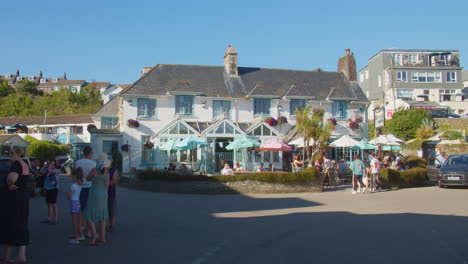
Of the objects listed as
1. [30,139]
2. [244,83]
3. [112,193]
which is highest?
[244,83]

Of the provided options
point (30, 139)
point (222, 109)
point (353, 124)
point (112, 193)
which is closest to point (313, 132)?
point (222, 109)

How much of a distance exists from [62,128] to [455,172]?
45.4 meters

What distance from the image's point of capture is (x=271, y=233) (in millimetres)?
9625

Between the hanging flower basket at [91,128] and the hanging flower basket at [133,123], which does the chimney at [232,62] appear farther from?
the hanging flower basket at [91,128]

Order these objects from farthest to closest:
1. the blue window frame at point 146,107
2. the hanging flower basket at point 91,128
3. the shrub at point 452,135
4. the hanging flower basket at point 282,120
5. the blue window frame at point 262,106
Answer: the shrub at point 452,135 → the blue window frame at point 262,106 → the hanging flower basket at point 282,120 → the blue window frame at point 146,107 → the hanging flower basket at point 91,128

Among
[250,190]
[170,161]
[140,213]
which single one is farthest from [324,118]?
[140,213]

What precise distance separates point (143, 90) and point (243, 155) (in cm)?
831

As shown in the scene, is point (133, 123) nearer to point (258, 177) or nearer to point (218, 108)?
point (218, 108)

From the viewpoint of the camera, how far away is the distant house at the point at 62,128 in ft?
167

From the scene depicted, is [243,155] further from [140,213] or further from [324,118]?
[140,213]

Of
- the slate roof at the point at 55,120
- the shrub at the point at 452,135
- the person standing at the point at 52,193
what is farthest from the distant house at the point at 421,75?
the person standing at the point at 52,193

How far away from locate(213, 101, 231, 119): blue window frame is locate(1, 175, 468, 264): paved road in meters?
15.6

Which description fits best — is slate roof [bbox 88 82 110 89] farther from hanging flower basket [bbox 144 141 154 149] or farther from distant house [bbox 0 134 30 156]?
hanging flower basket [bbox 144 141 154 149]

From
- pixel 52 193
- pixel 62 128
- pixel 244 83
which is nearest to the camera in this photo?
pixel 52 193
